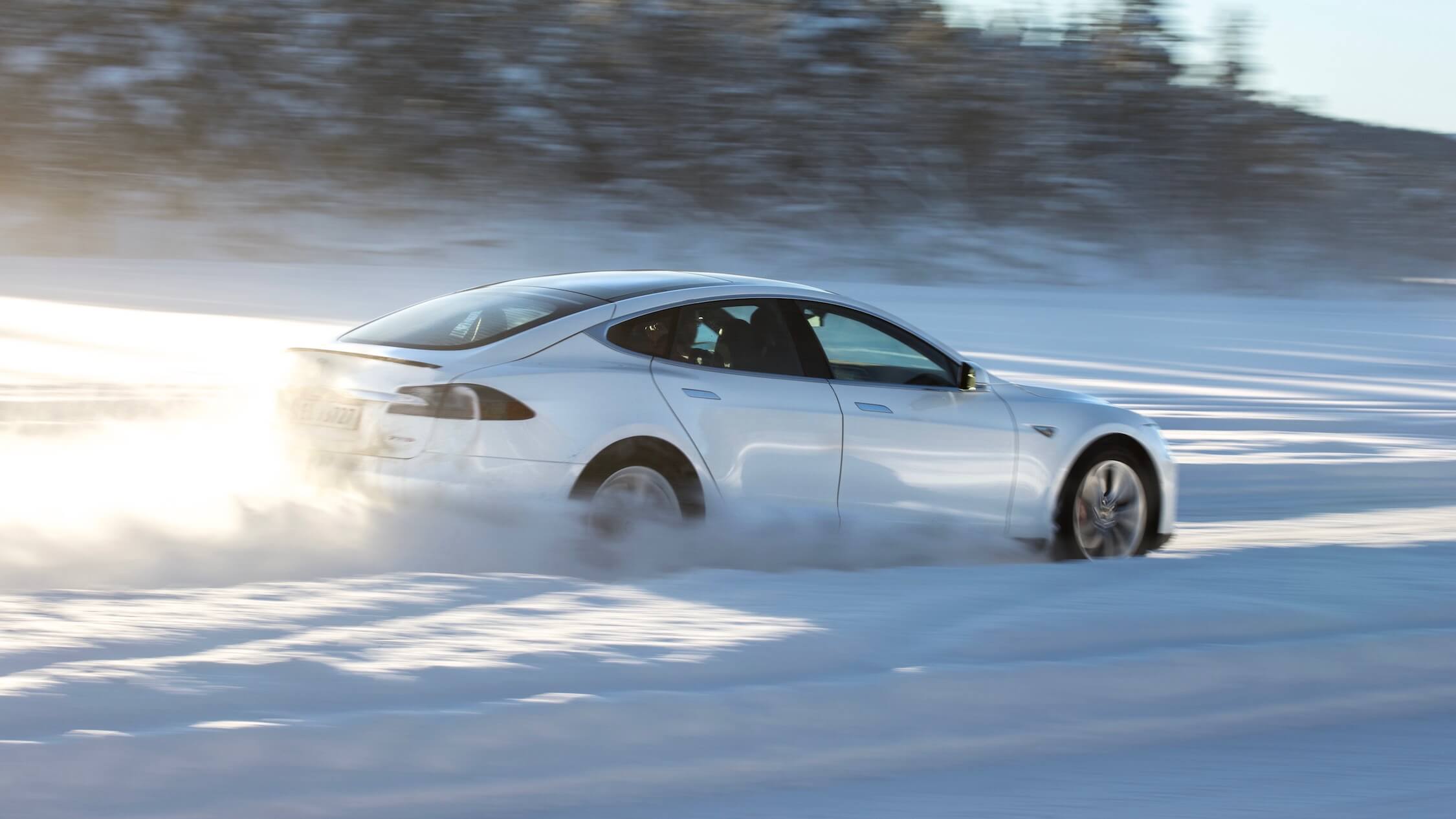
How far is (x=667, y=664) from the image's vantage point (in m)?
5.26

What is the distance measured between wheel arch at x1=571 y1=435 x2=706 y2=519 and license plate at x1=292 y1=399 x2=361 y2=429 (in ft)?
2.83

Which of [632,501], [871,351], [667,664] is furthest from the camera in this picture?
[871,351]

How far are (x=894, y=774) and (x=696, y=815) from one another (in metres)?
0.65

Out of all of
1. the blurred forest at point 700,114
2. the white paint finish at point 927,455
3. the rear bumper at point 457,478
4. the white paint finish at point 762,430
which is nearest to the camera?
the rear bumper at point 457,478

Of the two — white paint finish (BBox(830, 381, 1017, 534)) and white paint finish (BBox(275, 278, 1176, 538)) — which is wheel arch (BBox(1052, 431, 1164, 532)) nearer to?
white paint finish (BBox(275, 278, 1176, 538))

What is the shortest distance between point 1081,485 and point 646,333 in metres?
2.33

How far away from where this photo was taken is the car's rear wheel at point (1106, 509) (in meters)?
7.94

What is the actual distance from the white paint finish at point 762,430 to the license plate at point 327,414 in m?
1.16

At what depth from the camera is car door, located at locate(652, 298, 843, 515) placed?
682cm

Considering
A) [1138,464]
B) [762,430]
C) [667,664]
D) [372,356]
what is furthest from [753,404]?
[1138,464]

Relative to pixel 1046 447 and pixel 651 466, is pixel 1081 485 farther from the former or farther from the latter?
pixel 651 466

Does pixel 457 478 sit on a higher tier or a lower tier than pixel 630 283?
lower

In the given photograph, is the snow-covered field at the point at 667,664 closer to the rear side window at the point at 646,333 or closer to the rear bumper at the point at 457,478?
the rear bumper at the point at 457,478

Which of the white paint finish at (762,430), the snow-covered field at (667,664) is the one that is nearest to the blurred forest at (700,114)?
the snow-covered field at (667,664)
